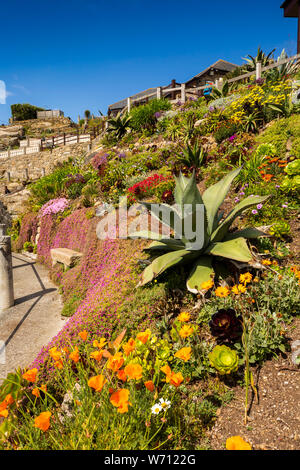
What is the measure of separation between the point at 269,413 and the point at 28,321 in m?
4.09

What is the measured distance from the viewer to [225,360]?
1.84m

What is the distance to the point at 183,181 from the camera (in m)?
3.65

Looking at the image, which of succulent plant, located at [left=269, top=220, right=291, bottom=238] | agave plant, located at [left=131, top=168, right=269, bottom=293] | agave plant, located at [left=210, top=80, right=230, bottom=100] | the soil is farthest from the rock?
agave plant, located at [left=210, top=80, right=230, bottom=100]

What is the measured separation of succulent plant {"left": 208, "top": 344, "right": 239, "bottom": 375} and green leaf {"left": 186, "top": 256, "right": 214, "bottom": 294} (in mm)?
706

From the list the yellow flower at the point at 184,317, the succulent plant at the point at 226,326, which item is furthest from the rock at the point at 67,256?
the succulent plant at the point at 226,326

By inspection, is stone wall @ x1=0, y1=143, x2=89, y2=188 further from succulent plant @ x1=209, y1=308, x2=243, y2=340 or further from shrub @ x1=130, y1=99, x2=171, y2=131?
succulent plant @ x1=209, y1=308, x2=243, y2=340

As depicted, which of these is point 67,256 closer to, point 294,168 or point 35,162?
point 294,168

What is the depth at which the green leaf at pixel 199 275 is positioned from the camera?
2579 millimetres

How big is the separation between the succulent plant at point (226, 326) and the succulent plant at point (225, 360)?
0.41 ft

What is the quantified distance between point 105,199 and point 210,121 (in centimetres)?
435

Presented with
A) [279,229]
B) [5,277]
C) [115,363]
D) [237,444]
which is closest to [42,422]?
[115,363]

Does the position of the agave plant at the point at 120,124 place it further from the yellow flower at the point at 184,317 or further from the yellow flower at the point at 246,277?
the yellow flower at the point at 184,317
